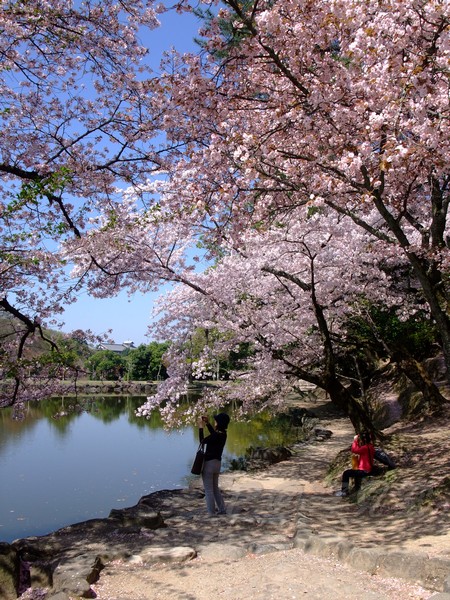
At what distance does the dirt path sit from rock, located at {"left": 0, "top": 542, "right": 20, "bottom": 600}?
34.6 inches

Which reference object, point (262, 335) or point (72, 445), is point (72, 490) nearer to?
point (262, 335)

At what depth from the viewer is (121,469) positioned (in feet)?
48.4

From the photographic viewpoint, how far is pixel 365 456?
7.62 meters

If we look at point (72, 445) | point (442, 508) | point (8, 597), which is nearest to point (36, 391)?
point (8, 597)

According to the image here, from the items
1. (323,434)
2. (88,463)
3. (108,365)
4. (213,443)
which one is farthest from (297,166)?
(108,365)

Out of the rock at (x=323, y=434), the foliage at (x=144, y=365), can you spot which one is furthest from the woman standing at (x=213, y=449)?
the foliage at (x=144, y=365)

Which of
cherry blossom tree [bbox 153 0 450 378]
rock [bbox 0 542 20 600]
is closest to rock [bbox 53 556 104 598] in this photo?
rock [bbox 0 542 20 600]

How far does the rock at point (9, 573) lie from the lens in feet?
15.2

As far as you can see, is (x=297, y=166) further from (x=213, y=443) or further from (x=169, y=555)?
(x=169, y=555)

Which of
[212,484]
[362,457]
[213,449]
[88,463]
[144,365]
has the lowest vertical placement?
[88,463]

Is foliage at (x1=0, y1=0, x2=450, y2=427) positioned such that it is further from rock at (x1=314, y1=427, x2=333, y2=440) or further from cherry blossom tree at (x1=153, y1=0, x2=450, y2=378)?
rock at (x1=314, y1=427, x2=333, y2=440)

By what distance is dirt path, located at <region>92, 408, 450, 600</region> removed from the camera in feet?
13.5

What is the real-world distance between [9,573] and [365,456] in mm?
5188

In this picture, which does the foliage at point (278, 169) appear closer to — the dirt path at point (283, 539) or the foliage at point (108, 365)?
the dirt path at point (283, 539)
